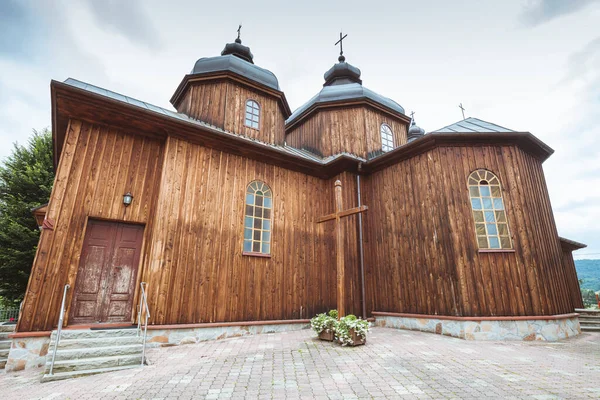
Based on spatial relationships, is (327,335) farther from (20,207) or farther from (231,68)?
(20,207)

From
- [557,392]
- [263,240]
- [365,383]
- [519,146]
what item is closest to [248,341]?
[263,240]

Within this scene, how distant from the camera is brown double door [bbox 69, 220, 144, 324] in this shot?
5859 mm

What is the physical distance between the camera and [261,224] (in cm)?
781

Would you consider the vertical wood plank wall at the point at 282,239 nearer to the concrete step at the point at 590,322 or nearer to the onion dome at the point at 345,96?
the concrete step at the point at 590,322

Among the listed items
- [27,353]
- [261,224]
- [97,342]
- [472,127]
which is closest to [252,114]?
[261,224]

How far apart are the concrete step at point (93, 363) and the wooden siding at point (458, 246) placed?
586cm

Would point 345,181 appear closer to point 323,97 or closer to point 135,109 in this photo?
point 323,97

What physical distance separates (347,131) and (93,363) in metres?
9.32

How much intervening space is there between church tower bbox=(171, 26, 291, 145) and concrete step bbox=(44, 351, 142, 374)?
6270 mm

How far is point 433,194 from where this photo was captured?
24.8 feet

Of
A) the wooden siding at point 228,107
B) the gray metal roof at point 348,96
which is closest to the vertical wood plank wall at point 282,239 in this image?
the wooden siding at point 228,107

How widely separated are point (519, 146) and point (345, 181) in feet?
14.7

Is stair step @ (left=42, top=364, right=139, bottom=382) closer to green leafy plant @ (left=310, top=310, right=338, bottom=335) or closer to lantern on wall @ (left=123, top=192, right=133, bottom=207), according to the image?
lantern on wall @ (left=123, top=192, right=133, bottom=207)

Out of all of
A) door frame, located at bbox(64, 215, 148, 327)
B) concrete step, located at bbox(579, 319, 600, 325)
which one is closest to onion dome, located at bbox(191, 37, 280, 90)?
door frame, located at bbox(64, 215, 148, 327)
